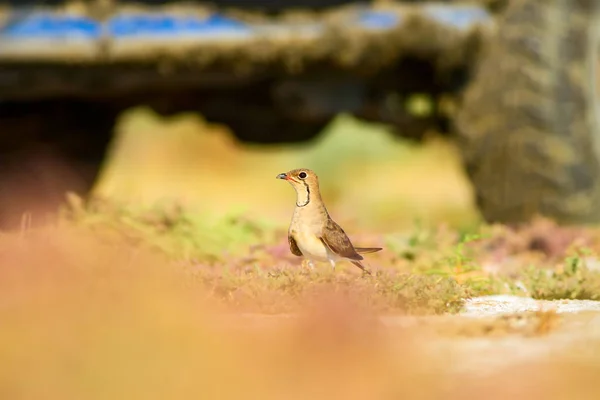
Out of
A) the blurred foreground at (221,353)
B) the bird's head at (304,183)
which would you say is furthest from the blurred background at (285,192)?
the bird's head at (304,183)

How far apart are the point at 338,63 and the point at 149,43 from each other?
→ 627mm

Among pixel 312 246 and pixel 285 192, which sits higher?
pixel 312 246

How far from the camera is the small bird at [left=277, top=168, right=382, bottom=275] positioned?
42.1 inches

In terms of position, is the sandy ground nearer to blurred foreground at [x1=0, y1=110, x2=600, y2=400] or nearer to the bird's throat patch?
blurred foreground at [x1=0, y1=110, x2=600, y2=400]

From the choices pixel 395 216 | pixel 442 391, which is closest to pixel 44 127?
pixel 395 216

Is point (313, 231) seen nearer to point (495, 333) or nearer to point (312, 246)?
point (312, 246)

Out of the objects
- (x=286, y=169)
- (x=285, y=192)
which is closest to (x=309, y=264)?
(x=285, y=192)

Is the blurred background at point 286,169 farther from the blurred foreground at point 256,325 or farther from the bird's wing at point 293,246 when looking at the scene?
the bird's wing at point 293,246

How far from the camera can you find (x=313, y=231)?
107 centimetres

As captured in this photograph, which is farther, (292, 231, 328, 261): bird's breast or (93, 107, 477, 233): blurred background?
(93, 107, 477, 233): blurred background

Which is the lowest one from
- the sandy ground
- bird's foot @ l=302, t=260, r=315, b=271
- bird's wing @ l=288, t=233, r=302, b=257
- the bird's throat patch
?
the sandy ground

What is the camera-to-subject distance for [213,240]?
5.30 ft

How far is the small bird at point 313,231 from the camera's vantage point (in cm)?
107

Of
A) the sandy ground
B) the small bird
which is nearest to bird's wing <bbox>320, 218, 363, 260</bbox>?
the small bird
